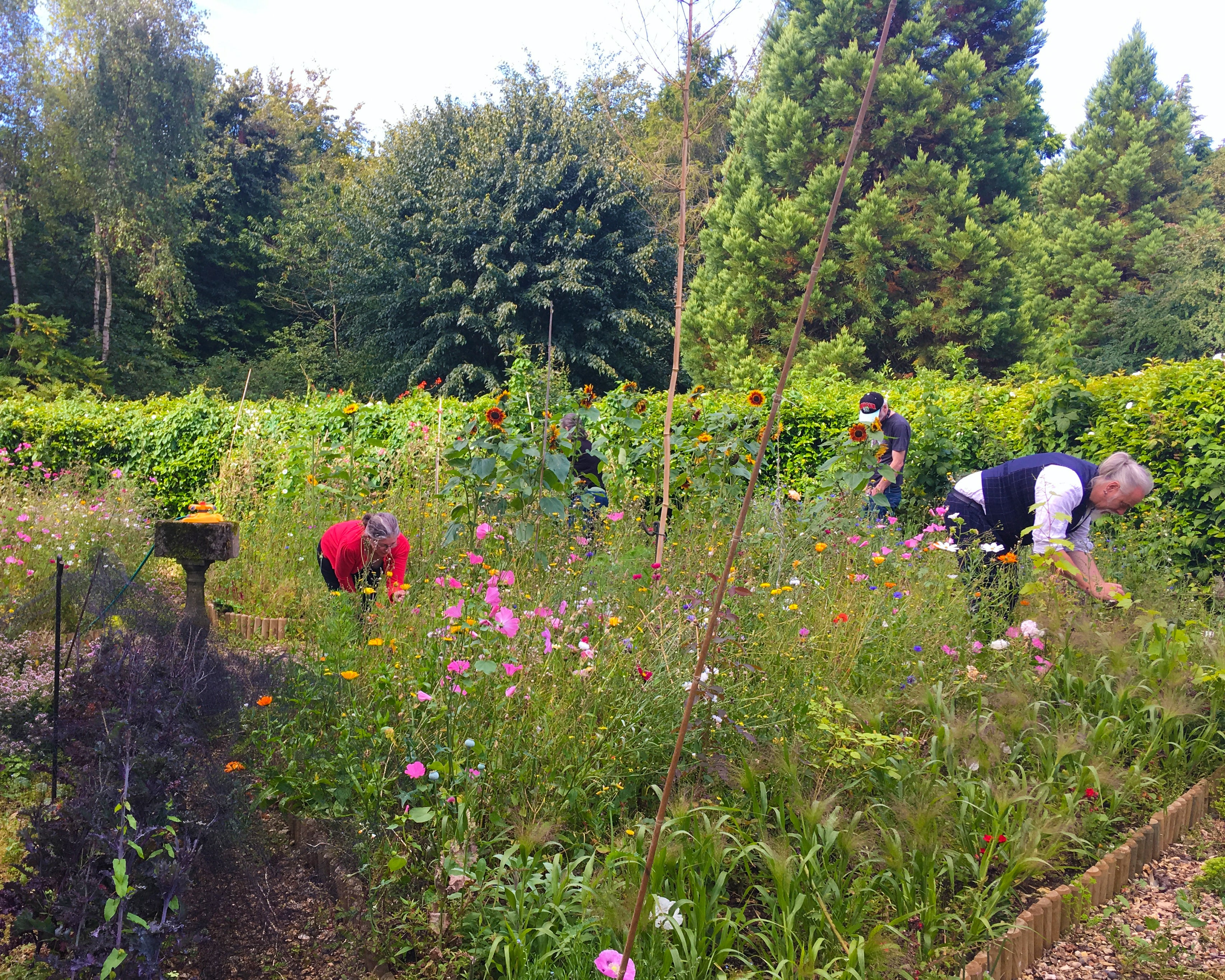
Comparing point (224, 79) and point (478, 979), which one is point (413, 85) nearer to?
point (224, 79)

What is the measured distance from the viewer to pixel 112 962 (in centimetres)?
152

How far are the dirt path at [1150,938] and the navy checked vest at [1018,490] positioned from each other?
70.2 inches

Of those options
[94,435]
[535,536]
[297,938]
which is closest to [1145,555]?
[535,536]

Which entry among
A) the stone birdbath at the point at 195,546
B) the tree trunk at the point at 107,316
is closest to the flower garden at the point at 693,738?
the stone birdbath at the point at 195,546

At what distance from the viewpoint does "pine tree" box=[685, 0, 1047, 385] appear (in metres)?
15.3

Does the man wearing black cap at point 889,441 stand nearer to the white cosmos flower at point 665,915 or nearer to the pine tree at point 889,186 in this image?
the white cosmos flower at point 665,915

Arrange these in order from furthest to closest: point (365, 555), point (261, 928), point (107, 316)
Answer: point (107, 316), point (365, 555), point (261, 928)

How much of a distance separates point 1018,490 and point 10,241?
23827 mm

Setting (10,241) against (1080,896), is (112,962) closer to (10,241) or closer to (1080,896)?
(1080,896)

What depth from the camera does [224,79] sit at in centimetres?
2562

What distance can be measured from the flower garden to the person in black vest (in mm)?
154

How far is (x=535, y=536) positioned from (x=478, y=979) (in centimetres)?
189

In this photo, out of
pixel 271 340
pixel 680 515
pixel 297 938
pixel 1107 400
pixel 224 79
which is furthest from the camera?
pixel 224 79

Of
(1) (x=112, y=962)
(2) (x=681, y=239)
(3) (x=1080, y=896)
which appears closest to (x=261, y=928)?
(1) (x=112, y=962)
